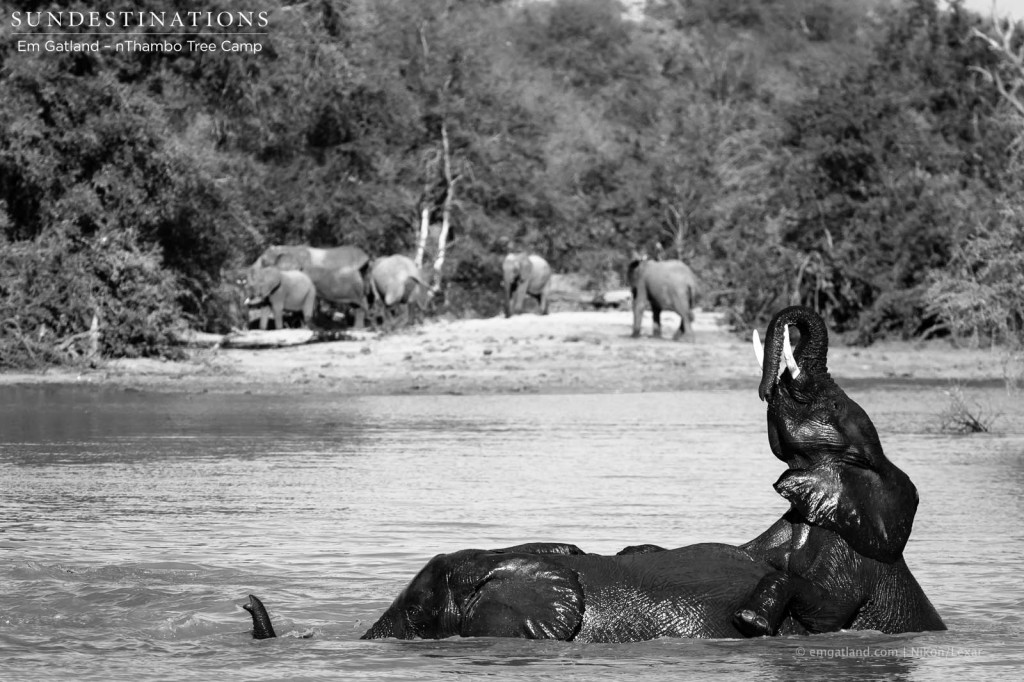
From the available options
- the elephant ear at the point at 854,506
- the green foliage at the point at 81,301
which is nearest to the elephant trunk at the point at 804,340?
the elephant ear at the point at 854,506

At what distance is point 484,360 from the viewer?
894 inches

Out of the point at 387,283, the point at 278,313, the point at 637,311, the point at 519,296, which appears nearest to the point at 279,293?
the point at 278,313

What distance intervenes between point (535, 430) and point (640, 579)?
32.4ft

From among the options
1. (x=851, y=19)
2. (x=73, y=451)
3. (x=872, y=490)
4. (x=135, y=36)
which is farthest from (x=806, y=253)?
(x=851, y=19)

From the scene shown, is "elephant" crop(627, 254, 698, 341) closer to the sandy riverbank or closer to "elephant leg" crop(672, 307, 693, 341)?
"elephant leg" crop(672, 307, 693, 341)

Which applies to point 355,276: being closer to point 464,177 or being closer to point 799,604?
point 464,177

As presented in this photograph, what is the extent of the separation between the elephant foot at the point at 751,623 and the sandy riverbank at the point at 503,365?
563 inches

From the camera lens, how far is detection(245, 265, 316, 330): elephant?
28.6 metres

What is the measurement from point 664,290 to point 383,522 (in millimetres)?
17925

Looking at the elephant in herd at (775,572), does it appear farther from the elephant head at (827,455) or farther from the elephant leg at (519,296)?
the elephant leg at (519,296)

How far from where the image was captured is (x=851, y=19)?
219 ft

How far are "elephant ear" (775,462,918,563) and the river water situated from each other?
1.06ft

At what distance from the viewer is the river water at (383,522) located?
18.5 feet

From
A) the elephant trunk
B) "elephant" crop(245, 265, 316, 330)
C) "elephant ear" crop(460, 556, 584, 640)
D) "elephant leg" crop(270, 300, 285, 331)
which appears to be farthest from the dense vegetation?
"elephant ear" crop(460, 556, 584, 640)
